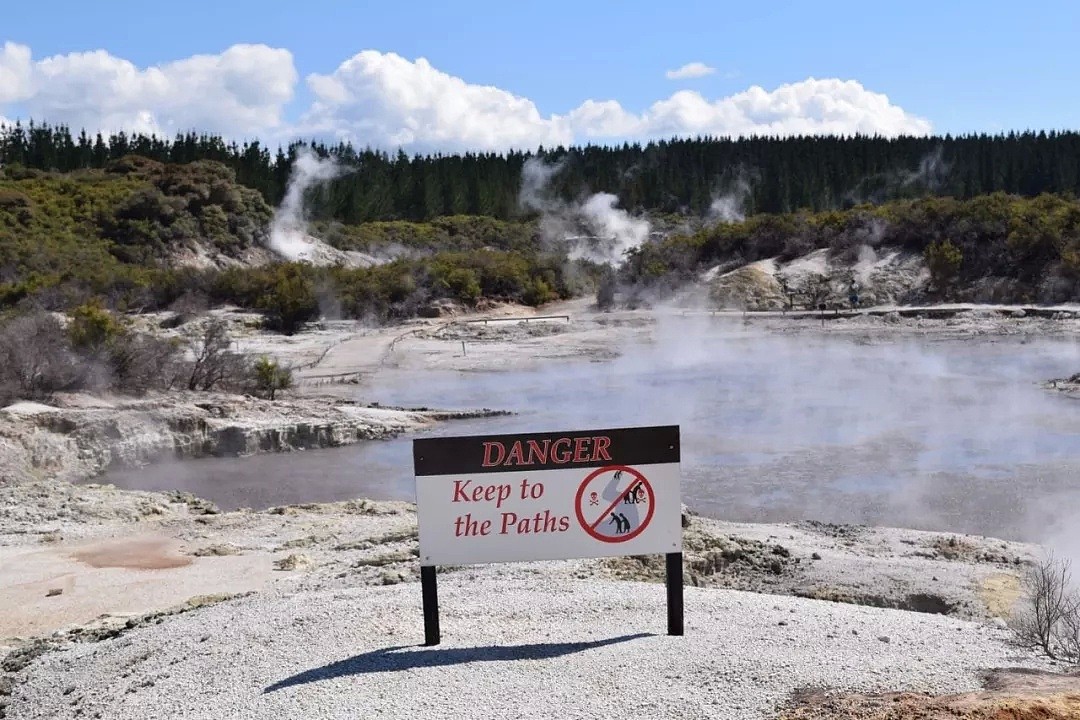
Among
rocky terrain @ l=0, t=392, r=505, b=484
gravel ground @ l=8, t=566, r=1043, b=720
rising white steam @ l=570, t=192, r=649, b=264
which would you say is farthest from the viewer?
rising white steam @ l=570, t=192, r=649, b=264

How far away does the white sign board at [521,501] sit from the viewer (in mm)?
6520

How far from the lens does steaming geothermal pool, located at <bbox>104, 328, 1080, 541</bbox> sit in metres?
14.7

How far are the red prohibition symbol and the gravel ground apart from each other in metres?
0.52

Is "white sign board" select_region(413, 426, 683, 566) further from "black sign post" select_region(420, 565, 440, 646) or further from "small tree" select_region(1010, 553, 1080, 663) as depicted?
"small tree" select_region(1010, 553, 1080, 663)

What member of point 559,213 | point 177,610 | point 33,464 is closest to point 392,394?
point 33,464

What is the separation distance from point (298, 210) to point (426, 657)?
242 feet

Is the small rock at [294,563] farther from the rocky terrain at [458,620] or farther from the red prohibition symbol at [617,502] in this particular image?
the red prohibition symbol at [617,502]

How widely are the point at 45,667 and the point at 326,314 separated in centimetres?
3782

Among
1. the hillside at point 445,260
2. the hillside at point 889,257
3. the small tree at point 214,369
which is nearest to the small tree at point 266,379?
the small tree at point 214,369

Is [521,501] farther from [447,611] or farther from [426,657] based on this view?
[447,611]

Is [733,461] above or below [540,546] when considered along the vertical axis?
below

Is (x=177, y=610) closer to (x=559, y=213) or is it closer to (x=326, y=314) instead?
(x=326, y=314)

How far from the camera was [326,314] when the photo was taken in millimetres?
44344

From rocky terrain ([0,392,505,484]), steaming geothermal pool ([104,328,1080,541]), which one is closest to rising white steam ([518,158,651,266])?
steaming geothermal pool ([104,328,1080,541])
